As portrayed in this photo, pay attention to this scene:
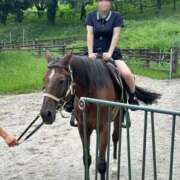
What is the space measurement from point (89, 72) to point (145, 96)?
7.11 feet

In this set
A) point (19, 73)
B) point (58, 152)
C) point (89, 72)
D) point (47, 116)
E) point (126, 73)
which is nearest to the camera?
point (47, 116)

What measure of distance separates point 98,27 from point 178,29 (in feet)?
102

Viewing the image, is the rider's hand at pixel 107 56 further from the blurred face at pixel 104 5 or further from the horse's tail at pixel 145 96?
the horse's tail at pixel 145 96

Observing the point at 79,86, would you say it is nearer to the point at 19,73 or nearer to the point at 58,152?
the point at 58,152

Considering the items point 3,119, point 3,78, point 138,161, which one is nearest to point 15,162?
point 138,161

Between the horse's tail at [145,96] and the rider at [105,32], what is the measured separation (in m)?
0.99

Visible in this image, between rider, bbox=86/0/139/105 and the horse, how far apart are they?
31cm

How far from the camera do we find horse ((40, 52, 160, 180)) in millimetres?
5078

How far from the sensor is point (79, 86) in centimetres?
562

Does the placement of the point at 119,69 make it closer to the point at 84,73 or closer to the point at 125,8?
the point at 84,73

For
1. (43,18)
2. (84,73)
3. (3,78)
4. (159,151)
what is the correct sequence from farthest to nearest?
(43,18) → (3,78) → (159,151) → (84,73)

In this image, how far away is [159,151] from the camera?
813 centimetres

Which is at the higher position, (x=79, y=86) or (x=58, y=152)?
(x=79, y=86)

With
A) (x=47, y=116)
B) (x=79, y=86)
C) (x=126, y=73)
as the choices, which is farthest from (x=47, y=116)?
(x=126, y=73)
